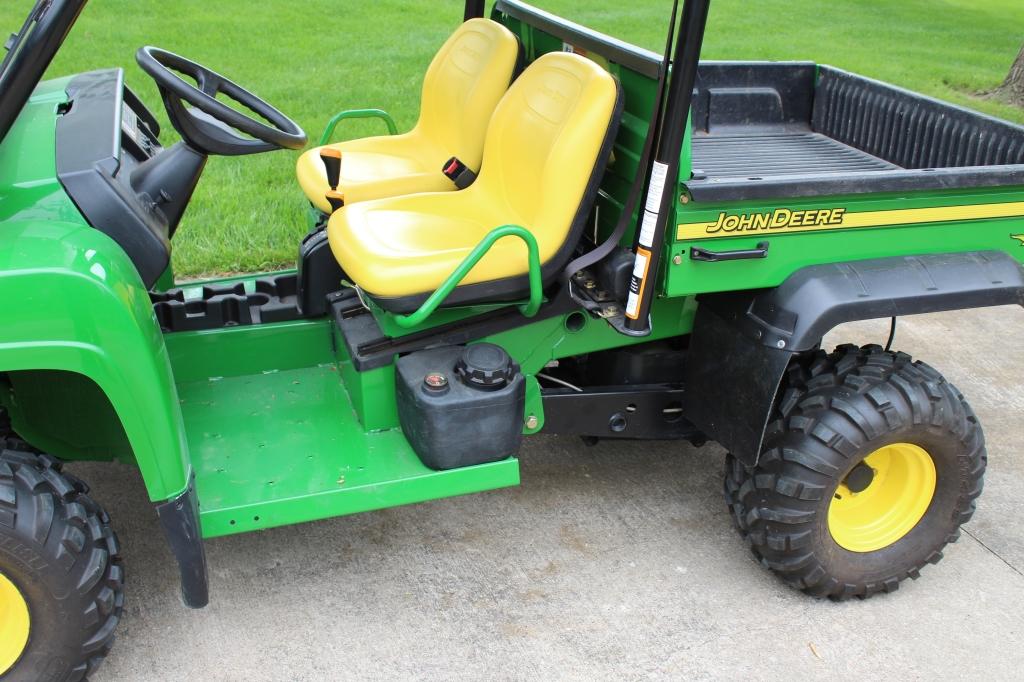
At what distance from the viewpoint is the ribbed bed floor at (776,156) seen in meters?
3.29

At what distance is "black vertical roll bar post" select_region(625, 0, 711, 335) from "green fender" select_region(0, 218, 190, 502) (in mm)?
1162

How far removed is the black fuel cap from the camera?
2564mm

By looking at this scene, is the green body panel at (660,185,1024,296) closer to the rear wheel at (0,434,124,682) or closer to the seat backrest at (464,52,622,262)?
the seat backrest at (464,52,622,262)

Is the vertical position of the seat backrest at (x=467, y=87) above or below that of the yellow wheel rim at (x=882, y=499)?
above

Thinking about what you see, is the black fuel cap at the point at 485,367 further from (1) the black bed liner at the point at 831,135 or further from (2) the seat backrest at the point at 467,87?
(2) the seat backrest at the point at 467,87

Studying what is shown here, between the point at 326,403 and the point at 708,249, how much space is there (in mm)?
1212

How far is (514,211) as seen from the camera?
2.98 metres

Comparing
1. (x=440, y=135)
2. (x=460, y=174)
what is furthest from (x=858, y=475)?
(x=440, y=135)

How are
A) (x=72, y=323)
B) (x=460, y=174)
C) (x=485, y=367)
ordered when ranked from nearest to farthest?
(x=72, y=323)
(x=485, y=367)
(x=460, y=174)

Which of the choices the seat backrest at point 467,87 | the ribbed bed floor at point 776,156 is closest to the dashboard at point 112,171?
the seat backrest at point 467,87

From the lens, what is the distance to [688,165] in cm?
241

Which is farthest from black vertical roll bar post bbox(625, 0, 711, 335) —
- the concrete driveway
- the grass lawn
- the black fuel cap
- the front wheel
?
the grass lawn

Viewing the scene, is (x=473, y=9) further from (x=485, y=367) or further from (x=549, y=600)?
(x=549, y=600)

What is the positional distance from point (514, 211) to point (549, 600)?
→ 1156 millimetres
